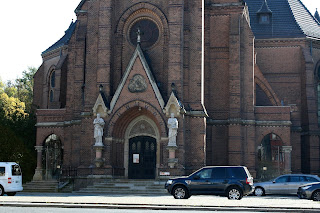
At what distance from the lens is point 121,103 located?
115 ft

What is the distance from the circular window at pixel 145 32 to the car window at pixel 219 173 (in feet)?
45.1

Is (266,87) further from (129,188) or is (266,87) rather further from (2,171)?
(2,171)

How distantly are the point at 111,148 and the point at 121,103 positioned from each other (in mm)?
2933

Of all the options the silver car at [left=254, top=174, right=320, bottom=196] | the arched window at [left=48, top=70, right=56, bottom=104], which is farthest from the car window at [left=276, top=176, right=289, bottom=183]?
the arched window at [left=48, top=70, right=56, bottom=104]

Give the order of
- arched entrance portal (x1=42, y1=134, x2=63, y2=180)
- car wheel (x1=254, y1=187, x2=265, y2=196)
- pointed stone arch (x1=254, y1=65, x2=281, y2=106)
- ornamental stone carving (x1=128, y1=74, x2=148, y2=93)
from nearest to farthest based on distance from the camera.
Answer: car wheel (x1=254, y1=187, x2=265, y2=196) < ornamental stone carving (x1=128, y1=74, x2=148, y2=93) < pointed stone arch (x1=254, y1=65, x2=281, y2=106) < arched entrance portal (x1=42, y1=134, x2=63, y2=180)

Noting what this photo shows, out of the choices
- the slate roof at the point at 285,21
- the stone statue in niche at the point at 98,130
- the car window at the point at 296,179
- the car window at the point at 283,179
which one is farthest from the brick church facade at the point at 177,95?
the car window at the point at 296,179

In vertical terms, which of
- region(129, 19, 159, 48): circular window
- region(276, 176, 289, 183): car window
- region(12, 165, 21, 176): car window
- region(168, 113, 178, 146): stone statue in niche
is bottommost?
region(276, 176, 289, 183): car window

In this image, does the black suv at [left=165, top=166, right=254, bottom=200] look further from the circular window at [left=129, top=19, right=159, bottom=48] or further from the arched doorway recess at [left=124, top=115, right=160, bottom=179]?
the circular window at [left=129, top=19, right=159, bottom=48]

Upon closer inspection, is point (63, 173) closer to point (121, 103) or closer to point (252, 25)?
point (121, 103)

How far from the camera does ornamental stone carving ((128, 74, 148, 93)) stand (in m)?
34.6

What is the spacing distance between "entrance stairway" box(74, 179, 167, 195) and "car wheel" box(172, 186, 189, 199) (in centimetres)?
625

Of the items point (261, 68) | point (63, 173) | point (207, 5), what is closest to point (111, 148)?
point (63, 173)

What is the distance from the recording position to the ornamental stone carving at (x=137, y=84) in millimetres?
34562

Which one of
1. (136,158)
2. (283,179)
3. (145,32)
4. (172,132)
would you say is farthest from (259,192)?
(145,32)
